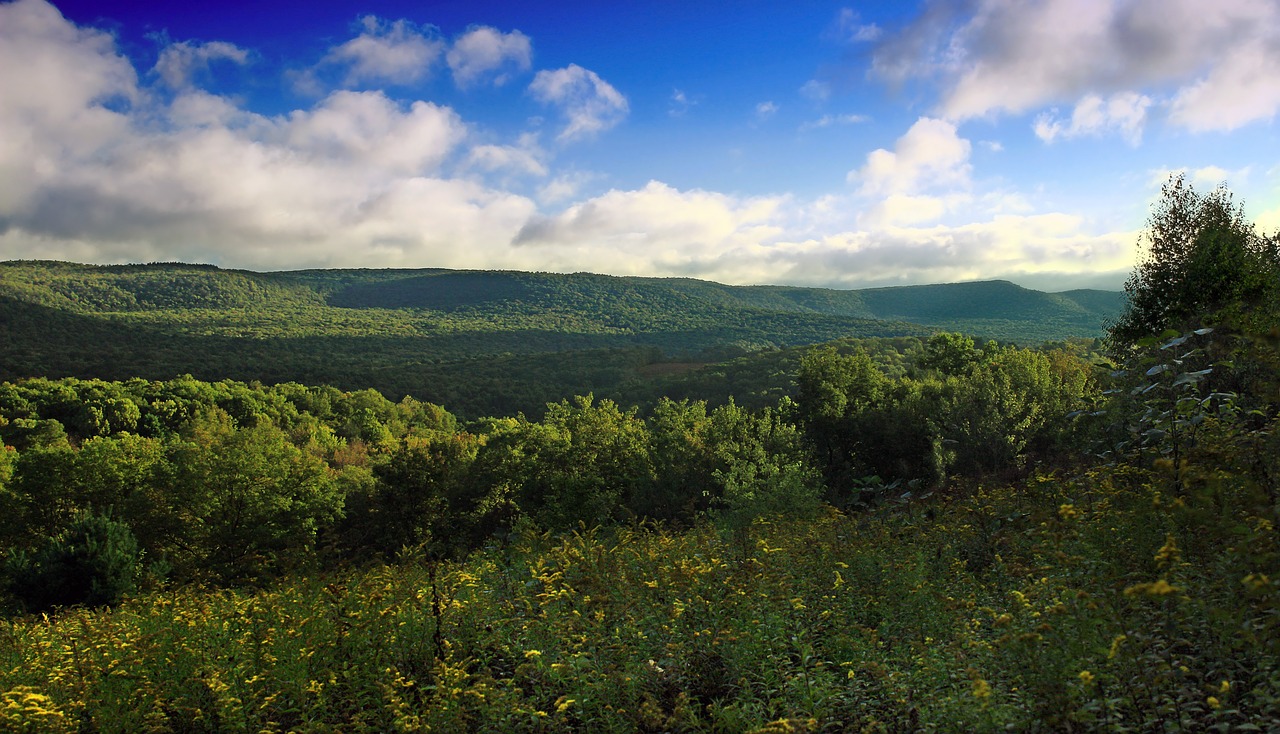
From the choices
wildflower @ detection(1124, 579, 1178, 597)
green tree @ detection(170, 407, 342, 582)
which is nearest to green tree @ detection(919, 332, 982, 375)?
green tree @ detection(170, 407, 342, 582)

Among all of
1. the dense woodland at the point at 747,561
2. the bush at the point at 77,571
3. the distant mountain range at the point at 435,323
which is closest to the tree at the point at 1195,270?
the dense woodland at the point at 747,561

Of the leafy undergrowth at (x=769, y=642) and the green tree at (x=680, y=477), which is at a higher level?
the leafy undergrowth at (x=769, y=642)

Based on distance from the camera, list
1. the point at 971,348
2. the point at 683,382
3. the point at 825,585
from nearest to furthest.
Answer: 1. the point at 825,585
2. the point at 971,348
3. the point at 683,382

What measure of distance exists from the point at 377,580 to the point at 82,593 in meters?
17.8

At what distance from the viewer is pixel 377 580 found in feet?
24.6

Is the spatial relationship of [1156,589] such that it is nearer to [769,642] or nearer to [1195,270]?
[769,642]

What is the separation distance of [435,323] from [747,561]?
16266 cm

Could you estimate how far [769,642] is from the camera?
4992mm

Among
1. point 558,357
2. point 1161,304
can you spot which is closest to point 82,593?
point 1161,304

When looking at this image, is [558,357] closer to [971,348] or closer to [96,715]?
[971,348]

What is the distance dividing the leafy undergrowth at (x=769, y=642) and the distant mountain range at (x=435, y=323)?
77.7 metres

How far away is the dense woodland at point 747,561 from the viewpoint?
13.1ft

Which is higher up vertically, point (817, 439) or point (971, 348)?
point (971, 348)

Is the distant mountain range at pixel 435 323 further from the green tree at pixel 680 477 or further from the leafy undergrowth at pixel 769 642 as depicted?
the leafy undergrowth at pixel 769 642
